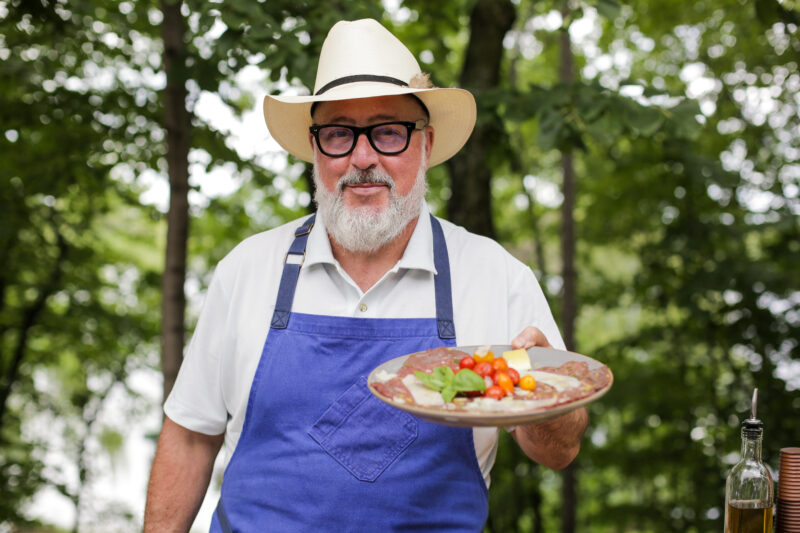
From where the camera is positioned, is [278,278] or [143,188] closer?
[278,278]

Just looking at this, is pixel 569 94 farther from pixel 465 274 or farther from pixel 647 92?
pixel 465 274

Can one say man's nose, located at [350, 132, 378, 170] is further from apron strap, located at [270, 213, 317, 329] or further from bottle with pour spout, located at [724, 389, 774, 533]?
bottle with pour spout, located at [724, 389, 774, 533]

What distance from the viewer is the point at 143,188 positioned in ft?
20.7

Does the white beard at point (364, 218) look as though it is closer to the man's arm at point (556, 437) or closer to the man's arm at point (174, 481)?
the man's arm at point (556, 437)

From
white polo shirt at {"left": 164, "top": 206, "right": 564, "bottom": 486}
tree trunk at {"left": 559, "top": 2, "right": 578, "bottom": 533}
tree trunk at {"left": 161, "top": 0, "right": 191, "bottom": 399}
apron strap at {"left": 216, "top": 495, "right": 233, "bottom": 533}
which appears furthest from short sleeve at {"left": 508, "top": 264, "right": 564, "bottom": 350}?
tree trunk at {"left": 559, "top": 2, "right": 578, "bottom": 533}

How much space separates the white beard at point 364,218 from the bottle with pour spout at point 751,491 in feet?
3.24

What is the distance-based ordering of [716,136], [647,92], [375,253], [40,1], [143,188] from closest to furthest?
1. [375,253]
2. [647,92]
3. [40,1]
4. [716,136]
5. [143,188]

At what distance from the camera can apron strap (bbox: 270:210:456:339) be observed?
6.73ft

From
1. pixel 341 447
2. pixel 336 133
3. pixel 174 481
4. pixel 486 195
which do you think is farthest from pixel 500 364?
pixel 486 195

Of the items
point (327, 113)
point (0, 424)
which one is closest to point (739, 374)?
point (327, 113)

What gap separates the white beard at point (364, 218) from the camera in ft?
6.91

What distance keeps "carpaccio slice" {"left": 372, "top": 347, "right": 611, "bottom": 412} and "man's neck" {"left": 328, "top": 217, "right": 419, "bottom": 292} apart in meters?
0.40

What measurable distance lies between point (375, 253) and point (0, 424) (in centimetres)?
503

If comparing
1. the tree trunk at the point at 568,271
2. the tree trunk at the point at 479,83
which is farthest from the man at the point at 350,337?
the tree trunk at the point at 568,271
